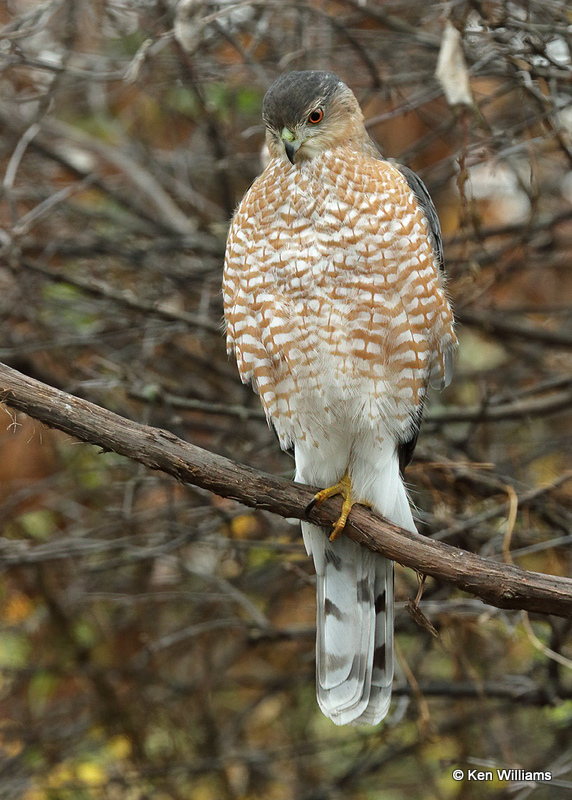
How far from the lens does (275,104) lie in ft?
10.5

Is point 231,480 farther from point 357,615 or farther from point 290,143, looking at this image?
point 290,143

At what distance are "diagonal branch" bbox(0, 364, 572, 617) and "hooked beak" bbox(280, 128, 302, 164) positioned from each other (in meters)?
1.15

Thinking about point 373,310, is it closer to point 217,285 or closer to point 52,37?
point 217,285

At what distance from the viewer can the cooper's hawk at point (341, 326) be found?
3082 mm

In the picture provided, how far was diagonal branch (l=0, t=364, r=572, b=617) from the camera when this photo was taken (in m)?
2.59

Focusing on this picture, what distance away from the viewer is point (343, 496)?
10.6 feet

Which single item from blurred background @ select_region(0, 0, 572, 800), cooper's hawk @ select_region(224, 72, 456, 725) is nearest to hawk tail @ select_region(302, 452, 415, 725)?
cooper's hawk @ select_region(224, 72, 456, 725)

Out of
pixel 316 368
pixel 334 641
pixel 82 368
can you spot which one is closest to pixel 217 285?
pixel 82 368

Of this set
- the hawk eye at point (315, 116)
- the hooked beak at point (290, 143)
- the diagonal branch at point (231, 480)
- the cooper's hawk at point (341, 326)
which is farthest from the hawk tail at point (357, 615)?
the hawk eye at point (315, 116)

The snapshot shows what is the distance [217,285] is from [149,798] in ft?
8.82

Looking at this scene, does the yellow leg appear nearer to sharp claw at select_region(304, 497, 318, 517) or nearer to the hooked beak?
sharp claw at select_region(304, 497, 318, 517)

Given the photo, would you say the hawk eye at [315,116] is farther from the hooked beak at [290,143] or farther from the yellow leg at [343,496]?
the yellow leg at [343,496]

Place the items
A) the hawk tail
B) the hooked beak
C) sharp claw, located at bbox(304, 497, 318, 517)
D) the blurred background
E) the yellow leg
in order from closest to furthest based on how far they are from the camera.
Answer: sharp claw, located at bbox(304, 497, 318, 517)
the yellow leg
the hooked beak
the hawk tail
the blurred background

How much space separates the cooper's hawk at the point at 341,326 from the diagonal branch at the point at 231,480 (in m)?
0.38
